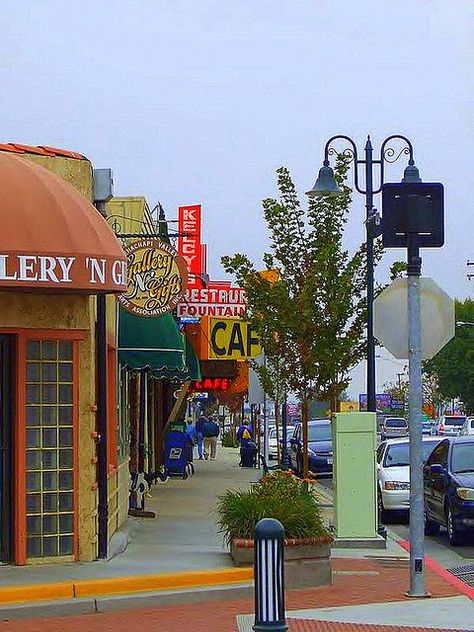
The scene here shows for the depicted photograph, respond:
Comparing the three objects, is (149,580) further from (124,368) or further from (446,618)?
(124,368)

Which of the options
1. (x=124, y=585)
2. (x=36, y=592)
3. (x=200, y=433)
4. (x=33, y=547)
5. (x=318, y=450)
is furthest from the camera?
(x=200, y=433)

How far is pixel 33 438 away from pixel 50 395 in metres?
0.50

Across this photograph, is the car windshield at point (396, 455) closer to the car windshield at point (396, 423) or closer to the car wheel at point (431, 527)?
the car wheel at point (431, 527)

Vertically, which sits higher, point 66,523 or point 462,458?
point 462,458

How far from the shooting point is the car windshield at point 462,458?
19.5m

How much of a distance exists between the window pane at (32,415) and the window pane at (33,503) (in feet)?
2.53

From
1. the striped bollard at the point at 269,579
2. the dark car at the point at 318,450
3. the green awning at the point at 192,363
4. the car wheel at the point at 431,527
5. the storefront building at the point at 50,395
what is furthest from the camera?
the dark car at the point at 318,450

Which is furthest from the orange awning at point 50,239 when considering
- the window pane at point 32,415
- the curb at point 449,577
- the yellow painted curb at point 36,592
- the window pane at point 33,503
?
the curb at point 449,577

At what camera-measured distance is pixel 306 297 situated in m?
17.9

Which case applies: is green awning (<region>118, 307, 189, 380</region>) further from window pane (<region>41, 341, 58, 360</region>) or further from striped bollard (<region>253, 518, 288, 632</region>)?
striped bollard (<region>253, 518, 288, 632</region>)

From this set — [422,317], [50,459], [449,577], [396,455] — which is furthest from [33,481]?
[396,455]

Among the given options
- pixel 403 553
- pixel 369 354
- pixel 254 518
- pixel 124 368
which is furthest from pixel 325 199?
pixel 254 518

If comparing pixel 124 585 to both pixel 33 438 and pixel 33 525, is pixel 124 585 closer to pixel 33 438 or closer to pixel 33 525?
pixel 33 525

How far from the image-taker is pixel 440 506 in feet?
64.1
